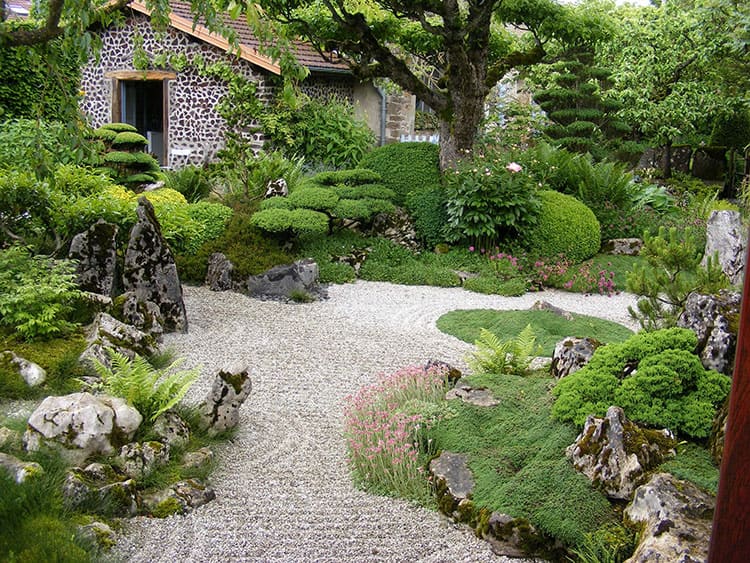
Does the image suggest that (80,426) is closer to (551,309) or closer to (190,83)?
(551,309)

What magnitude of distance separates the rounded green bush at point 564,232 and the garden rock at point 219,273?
4473 millimetres

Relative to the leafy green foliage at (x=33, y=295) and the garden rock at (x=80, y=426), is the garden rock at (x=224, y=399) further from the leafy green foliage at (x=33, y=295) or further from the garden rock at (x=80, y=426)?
the leafy green foliage at (x=33, y=295)

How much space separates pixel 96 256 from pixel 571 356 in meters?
4.66

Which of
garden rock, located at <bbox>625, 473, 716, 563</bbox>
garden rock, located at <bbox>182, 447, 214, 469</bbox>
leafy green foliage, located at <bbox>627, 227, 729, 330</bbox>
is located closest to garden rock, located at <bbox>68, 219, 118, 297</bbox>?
garden rock, located at <bbox>182, 447, 214, 469</bbox>

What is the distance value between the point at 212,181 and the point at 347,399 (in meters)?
8.12

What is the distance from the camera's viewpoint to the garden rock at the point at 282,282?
9.48 meters

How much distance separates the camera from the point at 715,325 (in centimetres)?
434

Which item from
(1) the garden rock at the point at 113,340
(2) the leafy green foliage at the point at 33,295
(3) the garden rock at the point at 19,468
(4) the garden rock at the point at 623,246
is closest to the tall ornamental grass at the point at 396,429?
(3) the garden rock at the point at 19,468

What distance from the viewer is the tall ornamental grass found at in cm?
440

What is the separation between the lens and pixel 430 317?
28.9 ft

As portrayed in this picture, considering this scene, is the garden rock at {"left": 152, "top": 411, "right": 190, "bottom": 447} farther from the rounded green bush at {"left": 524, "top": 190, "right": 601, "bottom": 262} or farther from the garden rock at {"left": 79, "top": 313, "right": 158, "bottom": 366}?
the rounded green bush at {"left": 524, "top": 190, "right": 601, "bottom": 262}

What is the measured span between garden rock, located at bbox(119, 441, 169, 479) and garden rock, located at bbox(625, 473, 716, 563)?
263 centimetres

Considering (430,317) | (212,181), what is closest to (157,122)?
(212,181)

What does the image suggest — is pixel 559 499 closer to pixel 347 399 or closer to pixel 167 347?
pixel 347 399
